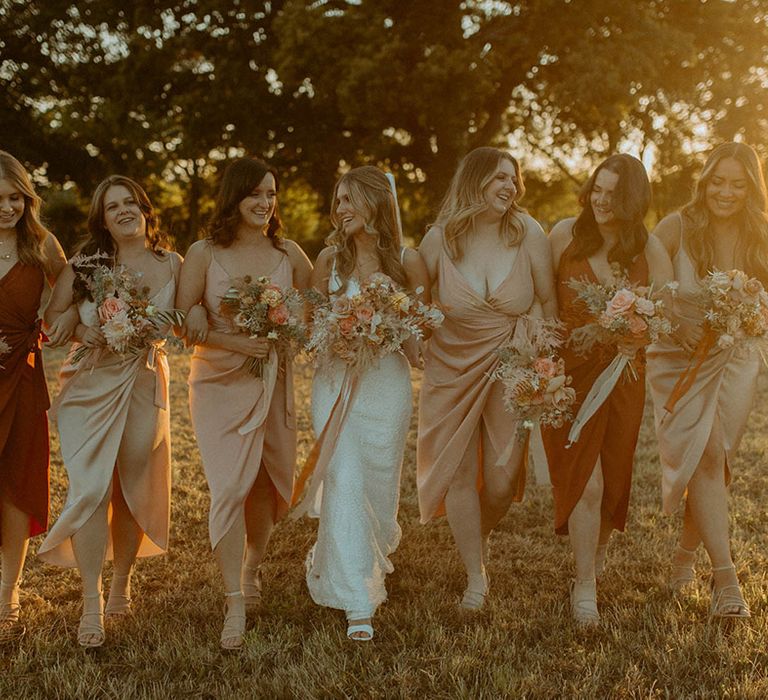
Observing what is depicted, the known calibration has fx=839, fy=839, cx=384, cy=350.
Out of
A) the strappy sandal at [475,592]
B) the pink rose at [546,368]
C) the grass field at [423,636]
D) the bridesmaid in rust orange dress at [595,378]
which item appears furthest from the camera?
the strappy sandal at [475,592]

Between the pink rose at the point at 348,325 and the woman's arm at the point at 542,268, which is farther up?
the woman's arm at the point at 542,268

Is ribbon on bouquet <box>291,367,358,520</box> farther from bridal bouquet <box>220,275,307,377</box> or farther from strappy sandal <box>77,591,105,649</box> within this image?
strappy sandal <box>77,591,105,649</box>

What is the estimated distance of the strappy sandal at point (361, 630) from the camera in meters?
4.38

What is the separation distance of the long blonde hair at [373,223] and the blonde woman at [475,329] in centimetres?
34

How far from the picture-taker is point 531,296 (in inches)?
197

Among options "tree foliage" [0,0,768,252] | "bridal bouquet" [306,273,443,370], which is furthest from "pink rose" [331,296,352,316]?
"tree foliage" [0,0,768,252]

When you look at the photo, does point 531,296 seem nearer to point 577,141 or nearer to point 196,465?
point 196,465

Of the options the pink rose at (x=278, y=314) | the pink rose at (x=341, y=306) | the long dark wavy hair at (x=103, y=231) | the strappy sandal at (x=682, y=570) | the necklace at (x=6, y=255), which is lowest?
the strappy sandal at (x=682, y=570)

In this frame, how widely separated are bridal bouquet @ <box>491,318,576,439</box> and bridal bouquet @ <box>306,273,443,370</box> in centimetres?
48

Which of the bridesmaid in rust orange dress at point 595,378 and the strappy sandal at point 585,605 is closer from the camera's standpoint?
the strappy sandal at point 585,605

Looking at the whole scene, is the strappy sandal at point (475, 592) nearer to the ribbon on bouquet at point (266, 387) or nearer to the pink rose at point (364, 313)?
the ribbon on bouquet at point (266, 387)

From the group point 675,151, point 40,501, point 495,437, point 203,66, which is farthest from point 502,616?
point 675,151

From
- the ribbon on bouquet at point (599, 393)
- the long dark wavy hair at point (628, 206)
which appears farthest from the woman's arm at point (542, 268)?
the ribbon on bouquet at point (599, 393)

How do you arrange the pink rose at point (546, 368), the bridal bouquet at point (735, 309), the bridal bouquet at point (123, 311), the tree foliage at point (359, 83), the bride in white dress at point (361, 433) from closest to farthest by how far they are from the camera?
the bridal bouquet at point (123, 311) → the pink rose at point (546, 368) → the bridal bouquet at point (735, 309) → the bride in white dress at point (361, 433) → the tree foliage at point (359, 83)
